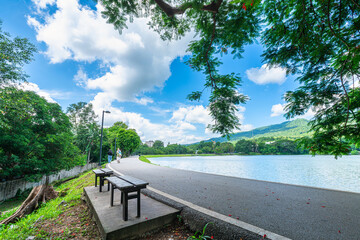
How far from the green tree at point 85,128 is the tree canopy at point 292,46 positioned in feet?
82.3

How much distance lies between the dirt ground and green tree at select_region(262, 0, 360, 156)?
3.72 m

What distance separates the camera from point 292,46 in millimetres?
4316

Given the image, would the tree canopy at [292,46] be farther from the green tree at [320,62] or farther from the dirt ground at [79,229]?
the dirt ground at [79,229]

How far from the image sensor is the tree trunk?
4.66m

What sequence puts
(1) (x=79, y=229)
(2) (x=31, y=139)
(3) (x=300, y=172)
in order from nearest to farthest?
(1) (x=79, y=229)
(2) (x=31, y=139)
(3) (x=300, y=172)

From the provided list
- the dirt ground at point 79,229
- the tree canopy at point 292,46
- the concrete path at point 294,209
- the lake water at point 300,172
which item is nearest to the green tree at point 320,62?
the tree canopy at point 292,46

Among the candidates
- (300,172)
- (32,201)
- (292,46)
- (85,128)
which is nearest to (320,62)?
(292,46)

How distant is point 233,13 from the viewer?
4.84 meters

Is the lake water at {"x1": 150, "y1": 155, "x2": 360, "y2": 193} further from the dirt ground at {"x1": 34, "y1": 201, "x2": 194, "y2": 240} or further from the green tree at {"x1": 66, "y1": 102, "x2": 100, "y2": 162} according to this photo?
the green tree at {"x1": 66, "y1": 102, "x2": 100, "y2": 162}

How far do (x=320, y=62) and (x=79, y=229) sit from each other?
7.42 meters

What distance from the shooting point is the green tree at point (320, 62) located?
11.1 ft

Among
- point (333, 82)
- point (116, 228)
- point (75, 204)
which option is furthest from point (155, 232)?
point (333, 82)

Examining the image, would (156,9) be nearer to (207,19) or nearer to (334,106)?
(207,19)

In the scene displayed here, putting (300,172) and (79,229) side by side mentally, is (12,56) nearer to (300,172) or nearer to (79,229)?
(79,229)
